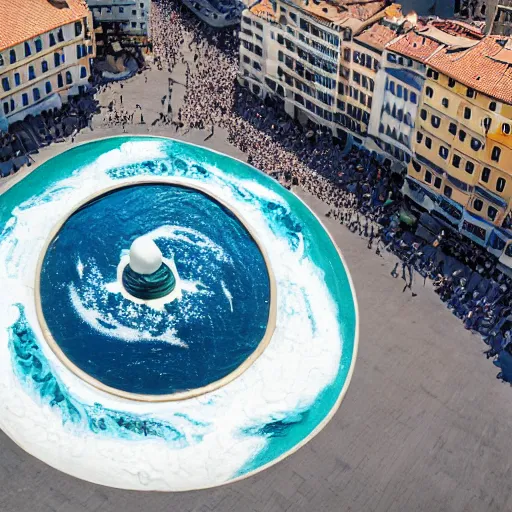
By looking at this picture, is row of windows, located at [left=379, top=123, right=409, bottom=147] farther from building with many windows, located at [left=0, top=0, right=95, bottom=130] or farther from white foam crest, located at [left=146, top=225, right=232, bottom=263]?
building with many windows, located at [left=0, top=0, right=95, bottom=130]

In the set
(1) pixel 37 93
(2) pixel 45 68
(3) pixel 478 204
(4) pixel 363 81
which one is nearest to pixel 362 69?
(4) pixel 363 81

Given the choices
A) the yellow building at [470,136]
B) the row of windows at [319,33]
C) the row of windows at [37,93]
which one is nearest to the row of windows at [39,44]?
the row of windows at [37,93]

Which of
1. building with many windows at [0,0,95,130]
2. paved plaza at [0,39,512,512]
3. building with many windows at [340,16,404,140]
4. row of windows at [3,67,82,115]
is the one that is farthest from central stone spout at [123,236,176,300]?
building with many windows at [340,16,404,140]

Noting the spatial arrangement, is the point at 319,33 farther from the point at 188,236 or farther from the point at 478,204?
the point at 188,236

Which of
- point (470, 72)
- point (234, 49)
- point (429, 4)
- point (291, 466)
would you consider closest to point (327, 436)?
point (291, 466)

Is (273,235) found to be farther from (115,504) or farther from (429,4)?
(429,4)
